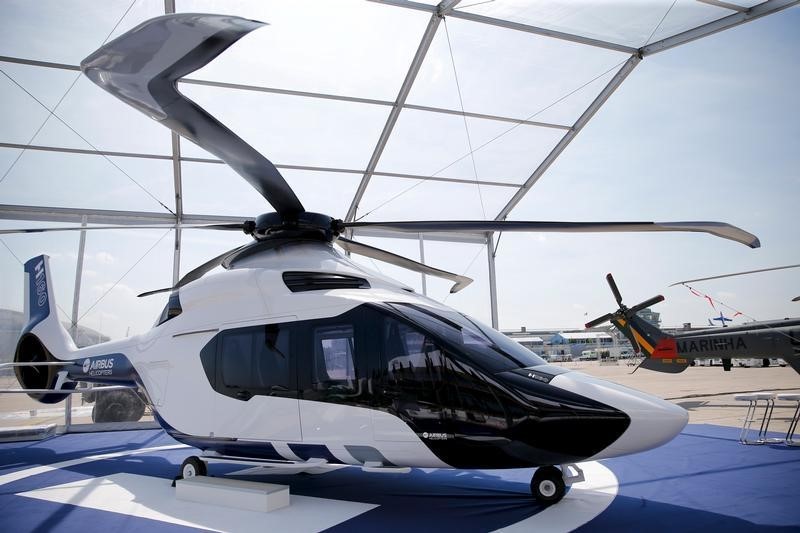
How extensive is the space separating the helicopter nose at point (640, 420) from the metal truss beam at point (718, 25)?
6528 millimetres

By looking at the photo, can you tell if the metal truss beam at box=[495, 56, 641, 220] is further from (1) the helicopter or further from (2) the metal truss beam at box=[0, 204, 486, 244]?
(1) the helicopter

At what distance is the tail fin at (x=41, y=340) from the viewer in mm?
7836

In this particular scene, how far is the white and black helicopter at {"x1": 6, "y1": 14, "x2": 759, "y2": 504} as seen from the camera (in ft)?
12.6

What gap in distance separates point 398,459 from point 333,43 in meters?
6.62

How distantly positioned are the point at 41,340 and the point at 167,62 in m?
6.72

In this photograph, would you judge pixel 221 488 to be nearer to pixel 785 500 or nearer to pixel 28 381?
pixel 785 500

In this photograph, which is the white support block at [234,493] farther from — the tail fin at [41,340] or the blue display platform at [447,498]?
the tail fin at [41,340]

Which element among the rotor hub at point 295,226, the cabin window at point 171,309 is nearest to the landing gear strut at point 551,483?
the rotor hub at point 295,226

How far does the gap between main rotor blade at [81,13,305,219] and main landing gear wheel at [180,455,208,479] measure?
3.34 metres

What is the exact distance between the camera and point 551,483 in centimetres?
434

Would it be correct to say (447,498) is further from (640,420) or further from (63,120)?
(63,120)

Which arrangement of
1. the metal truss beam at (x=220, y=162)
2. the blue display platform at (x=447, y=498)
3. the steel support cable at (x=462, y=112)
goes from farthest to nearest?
the metal truss beam at (x=220, y=162)
the steel support cable at (x=462, y=112)
the blue display platform at (x=447, y=498)

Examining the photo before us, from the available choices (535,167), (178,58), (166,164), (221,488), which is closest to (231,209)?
(166,164)

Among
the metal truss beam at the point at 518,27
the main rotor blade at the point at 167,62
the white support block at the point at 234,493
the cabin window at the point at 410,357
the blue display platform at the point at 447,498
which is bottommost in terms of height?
the blue display platform at the point at 447,498
